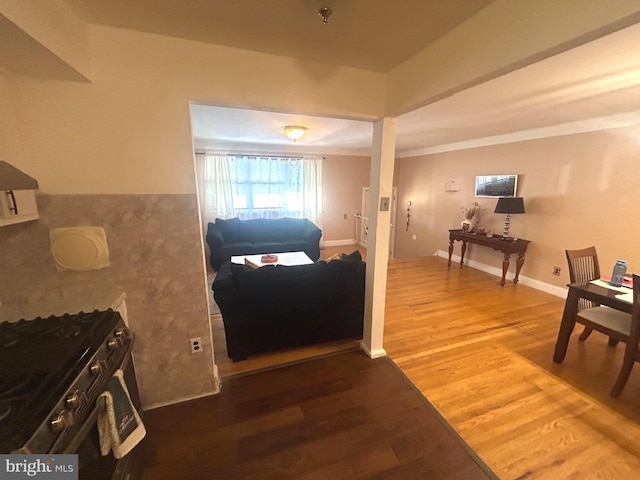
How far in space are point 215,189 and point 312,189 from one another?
2219 mm

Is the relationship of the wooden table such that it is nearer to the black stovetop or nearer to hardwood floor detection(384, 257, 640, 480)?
hardwood floor detection(384, 257, 640, 480)

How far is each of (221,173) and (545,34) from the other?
548 cm

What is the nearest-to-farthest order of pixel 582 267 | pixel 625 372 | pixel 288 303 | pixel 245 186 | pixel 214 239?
pixel 625 372, pixel 288 303, pixel 582 267, pixel 214 239, pixel 245 186

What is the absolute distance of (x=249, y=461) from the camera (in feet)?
4.95

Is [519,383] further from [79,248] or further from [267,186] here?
[267,186]

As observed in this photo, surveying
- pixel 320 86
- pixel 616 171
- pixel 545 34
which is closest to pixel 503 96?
pixel 545 34

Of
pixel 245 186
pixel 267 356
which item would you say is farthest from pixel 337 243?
pixel 267 356

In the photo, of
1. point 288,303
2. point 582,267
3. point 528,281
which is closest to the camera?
point 288,303

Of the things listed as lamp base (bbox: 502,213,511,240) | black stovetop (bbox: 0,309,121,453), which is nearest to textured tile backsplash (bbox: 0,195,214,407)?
black stovetop (bbox: 0,309,121,453)

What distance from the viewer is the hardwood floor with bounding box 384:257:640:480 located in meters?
1.55

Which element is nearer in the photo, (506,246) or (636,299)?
(636,299)

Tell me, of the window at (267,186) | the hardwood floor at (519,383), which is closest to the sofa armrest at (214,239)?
the window at (267,186)

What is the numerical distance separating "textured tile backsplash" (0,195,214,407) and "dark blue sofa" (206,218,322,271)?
3.23 m

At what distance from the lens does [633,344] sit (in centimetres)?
184
